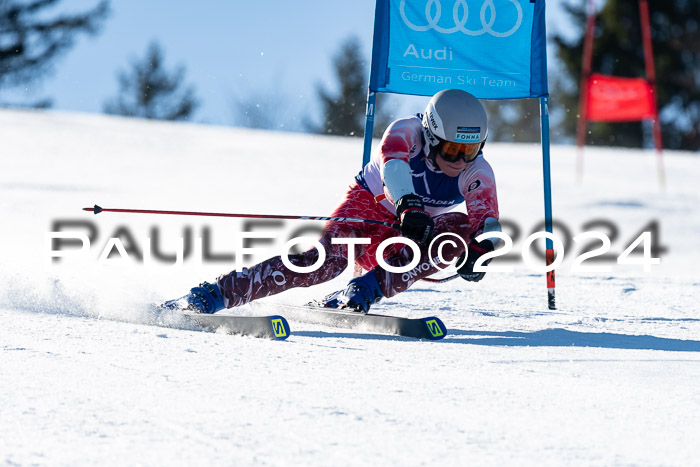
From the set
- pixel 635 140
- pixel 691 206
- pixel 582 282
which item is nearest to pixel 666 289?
pixel 582 282

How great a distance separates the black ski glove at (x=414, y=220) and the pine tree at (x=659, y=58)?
23.5 meters

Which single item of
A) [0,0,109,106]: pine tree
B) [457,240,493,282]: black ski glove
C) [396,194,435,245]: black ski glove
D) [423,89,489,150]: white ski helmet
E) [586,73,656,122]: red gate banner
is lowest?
[457,240,493,282]: black ski glove

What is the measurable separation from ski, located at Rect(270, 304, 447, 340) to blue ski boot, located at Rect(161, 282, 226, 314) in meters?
0.41

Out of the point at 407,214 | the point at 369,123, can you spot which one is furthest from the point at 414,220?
the point at 369,123

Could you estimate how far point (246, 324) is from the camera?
3330 mm

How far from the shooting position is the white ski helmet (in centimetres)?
367

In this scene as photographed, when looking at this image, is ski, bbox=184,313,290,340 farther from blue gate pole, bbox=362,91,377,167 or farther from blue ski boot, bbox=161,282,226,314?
blue gate pole, bbox=362,91,377,167

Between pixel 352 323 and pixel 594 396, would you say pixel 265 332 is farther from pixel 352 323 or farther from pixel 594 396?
pixel 594 396

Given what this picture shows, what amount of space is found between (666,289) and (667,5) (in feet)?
72.8

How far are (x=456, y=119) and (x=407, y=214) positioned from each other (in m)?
0.44

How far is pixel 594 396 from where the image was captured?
7.88 feet

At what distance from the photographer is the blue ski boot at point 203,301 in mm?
3617

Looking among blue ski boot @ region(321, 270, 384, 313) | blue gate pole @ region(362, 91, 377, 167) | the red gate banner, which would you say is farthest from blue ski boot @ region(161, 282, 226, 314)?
the red gate banner

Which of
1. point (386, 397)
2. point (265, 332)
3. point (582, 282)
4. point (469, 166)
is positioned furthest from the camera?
point (582, 282)
